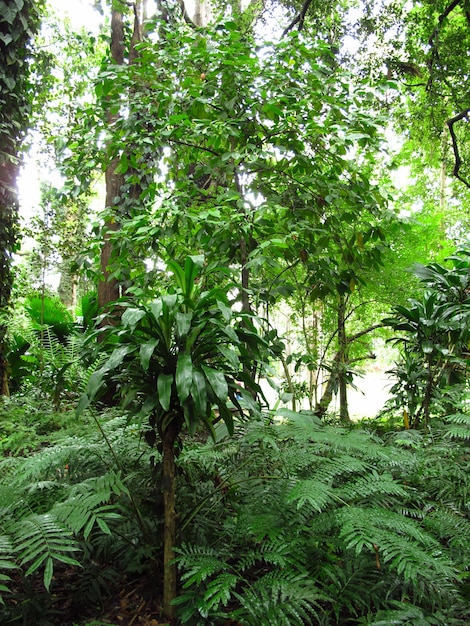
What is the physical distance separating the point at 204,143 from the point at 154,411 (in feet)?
6.95

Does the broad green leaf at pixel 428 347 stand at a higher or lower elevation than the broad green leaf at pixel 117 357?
higher

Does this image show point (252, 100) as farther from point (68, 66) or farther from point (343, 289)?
point (68, 66)

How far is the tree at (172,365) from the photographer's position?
1.37 metres

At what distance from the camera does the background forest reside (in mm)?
1356

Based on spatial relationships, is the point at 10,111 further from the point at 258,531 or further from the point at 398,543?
the point at 398,543

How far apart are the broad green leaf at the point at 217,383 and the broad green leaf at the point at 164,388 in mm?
113

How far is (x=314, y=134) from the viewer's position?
2537 mm

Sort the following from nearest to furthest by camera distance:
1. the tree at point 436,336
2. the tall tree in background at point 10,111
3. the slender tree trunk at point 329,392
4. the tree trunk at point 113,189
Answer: the tree at point 436,336 → the tall tree in background at point 10,111 → the slender tree trunk at point 329,392 → the tree trunk at point 113,189

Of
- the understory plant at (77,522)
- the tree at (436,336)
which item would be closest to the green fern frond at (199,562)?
the understory plant at (77,522)

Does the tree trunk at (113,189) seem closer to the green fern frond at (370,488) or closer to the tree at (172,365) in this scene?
the tree at (172,365)

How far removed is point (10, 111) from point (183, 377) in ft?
11.8

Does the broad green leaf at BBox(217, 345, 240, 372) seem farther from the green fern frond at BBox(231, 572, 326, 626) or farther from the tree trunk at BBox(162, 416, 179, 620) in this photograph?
the green fern frond at BBox(231, 572, 326, 626)

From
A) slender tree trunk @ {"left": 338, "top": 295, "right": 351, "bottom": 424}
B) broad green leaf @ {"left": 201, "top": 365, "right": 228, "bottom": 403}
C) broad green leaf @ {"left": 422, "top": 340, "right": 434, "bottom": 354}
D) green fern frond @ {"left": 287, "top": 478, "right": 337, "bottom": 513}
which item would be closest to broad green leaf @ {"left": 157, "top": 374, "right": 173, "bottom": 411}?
broad green leaf @ {"left": 201, "top": 365, "right": 228, "bottom": 403}

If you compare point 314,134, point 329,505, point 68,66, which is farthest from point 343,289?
point 68,66
